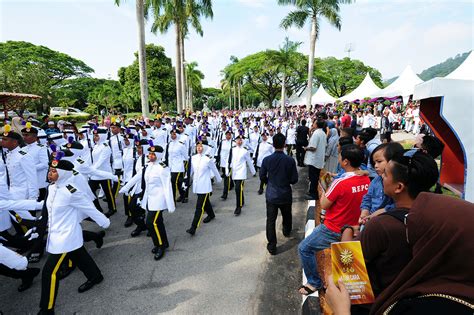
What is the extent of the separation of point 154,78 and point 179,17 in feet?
80.1

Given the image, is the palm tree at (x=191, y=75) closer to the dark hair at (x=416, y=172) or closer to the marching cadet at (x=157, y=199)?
the marching cadet at (x=157, y=199)

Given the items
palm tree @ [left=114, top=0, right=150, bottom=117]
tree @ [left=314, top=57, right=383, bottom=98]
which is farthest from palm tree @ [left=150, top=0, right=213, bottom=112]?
tree @ [left=314, top=57, right=383, bottom=98]

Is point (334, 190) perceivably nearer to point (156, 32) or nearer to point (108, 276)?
point (108, 276)

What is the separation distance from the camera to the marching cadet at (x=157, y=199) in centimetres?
461

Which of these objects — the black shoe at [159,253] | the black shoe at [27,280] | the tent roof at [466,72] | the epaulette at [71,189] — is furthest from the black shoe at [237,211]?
the tent roof at [466,72]

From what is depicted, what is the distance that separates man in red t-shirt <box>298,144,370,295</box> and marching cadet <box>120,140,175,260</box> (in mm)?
2608

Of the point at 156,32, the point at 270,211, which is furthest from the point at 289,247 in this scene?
the point at 156,32

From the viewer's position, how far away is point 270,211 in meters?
4.68

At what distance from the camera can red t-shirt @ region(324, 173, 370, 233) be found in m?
2.95

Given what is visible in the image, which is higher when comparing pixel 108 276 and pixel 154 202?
pixel 154 202

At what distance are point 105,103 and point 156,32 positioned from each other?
67.5 ft

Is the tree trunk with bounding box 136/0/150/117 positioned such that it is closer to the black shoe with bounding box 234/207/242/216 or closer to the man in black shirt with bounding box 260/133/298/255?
the black shoe with bounding box 234/207/242/216

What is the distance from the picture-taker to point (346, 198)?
2.96 meters

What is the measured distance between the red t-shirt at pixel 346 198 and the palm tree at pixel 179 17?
16469 mm
